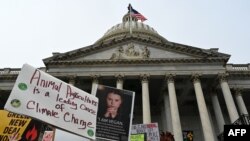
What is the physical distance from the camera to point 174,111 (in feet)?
91.9

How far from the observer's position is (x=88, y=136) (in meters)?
6.64

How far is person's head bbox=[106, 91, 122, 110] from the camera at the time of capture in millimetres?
8148

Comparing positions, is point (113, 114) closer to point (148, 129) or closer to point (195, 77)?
point (148, 129)

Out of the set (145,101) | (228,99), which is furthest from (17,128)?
(228,99)

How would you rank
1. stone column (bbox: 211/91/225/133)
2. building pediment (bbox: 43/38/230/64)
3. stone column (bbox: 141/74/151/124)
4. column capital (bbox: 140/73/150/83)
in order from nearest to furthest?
1. stone column (bbox: 141/74/151/124)
2. stone column (bbox: 211/91/225/133)
3. column capital (bbox: 140/73/150/83)
4. building pediment (bbox: 43/38/230/64)

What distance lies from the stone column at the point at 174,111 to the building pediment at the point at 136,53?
3.11 meters

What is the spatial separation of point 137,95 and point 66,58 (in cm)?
988

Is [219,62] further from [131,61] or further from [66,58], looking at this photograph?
[66,58]

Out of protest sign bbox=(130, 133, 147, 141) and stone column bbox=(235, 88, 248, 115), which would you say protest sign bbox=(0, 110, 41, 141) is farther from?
stone column bbox=(235, 88, 248, 115)

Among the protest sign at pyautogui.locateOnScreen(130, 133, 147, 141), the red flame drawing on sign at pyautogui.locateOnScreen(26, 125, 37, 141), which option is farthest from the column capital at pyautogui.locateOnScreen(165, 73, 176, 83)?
the red flame drawing on sign at pyautogui.locateOnScreen(26, 125, 37, 141)

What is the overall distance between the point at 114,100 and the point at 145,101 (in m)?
20.8

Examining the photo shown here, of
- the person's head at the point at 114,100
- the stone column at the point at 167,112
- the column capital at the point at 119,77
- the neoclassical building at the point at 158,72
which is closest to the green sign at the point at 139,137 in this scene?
the person's head at the point at 114,100

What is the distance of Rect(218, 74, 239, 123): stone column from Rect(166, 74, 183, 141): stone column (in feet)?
17.1

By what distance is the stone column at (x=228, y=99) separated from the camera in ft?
91.1
